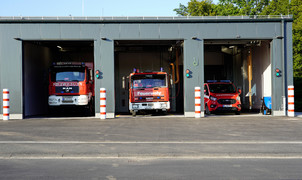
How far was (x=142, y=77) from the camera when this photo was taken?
838 inches

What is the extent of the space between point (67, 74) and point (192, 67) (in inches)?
281

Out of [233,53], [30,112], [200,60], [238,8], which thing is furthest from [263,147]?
[238,8]

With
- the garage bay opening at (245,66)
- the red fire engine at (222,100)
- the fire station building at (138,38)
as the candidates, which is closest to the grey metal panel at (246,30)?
the fire station building at (138,38)

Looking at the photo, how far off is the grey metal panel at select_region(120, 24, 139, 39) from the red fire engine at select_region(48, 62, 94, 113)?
3.64 m

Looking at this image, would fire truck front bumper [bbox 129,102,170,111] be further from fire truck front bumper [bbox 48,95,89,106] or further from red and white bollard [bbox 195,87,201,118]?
fire truck front bumper [bbox 48,95,89,106]

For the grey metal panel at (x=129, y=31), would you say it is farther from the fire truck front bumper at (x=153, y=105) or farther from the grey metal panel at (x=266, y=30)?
the grey metal panel at (x=266, y=30)

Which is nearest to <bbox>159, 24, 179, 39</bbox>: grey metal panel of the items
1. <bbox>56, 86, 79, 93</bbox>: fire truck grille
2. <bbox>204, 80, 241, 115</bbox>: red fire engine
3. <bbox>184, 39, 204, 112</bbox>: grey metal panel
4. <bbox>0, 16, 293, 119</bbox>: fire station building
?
<bbox>0, 16, 293, 119</bbox>: fire station building

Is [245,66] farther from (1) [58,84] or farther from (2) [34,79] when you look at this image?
(2) [34,79]

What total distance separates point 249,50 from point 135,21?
9452 millimetres

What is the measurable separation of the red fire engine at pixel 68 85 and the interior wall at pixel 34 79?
95 cm

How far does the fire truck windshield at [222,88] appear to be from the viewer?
75.6ft

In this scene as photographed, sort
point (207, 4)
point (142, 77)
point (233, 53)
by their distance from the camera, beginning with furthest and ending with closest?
point (207, 4) < point (233, 53) < point (142, 77)

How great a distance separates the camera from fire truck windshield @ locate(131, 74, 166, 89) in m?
21.1

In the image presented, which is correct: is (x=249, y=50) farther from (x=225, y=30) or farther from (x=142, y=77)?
(x=142, y=77)
